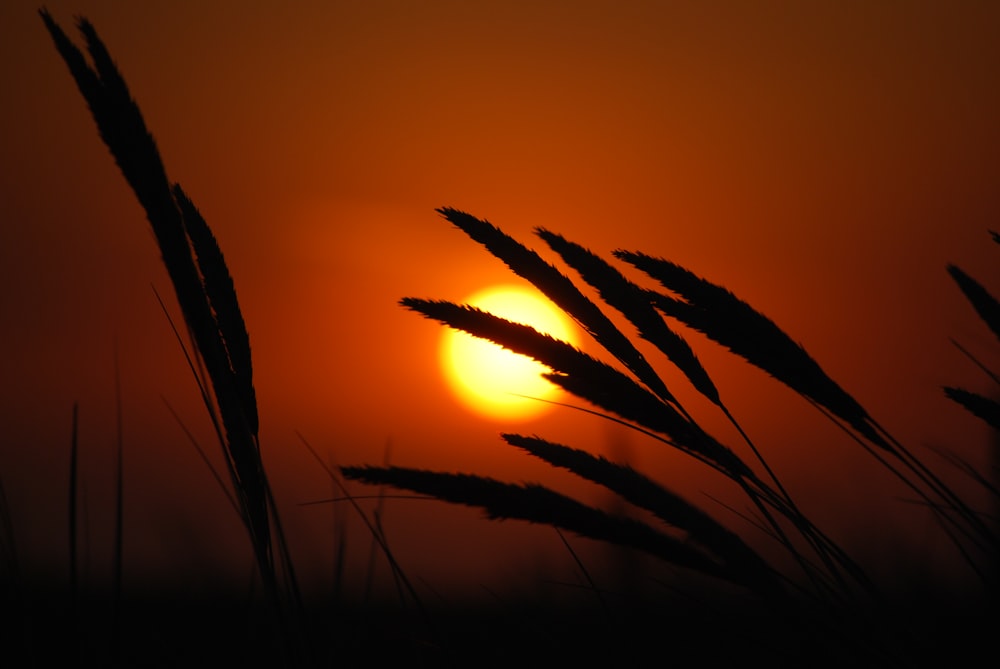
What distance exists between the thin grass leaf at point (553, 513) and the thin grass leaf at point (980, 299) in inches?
27.7

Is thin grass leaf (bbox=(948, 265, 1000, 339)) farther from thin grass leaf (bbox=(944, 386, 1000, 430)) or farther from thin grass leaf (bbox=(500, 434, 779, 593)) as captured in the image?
thin grass leaf (bbox=(500, 434, 779, 593))

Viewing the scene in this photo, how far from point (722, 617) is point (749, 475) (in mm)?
215

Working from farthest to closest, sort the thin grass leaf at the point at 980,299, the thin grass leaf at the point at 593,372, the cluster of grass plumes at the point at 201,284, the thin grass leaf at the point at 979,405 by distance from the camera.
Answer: the thin grass leaf at the point at 980,299 → the thin grass leaf at the point at 979,405 → the thin grass leaf at the point at 593,372 → the cluster of grass plumes at the point at 201,284

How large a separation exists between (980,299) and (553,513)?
856 millimetres

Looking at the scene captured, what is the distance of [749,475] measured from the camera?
2.95ft

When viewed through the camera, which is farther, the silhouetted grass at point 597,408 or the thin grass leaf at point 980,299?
the thin grass leaf at point 980,299

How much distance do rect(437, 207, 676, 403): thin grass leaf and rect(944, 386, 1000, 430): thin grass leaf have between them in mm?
434

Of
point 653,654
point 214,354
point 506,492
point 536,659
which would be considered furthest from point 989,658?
point 214,354

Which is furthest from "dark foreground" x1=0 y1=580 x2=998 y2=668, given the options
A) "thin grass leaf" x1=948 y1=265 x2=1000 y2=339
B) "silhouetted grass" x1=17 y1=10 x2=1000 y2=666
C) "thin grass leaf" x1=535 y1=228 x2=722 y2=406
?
"thin grass leaf" x1=948 y1=265 x2=1000 y2=339

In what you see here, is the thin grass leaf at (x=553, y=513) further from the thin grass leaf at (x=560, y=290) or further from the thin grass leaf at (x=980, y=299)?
the thin grass leaf at (x=980, y=299)

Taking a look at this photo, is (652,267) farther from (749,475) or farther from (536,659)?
(536,659)

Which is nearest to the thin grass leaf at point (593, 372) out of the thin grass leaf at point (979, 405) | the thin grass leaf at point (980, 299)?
the thin grass leaf at point (979, 405)

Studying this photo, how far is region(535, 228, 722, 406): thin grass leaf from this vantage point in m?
0.93

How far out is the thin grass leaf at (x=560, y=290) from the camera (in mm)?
893
